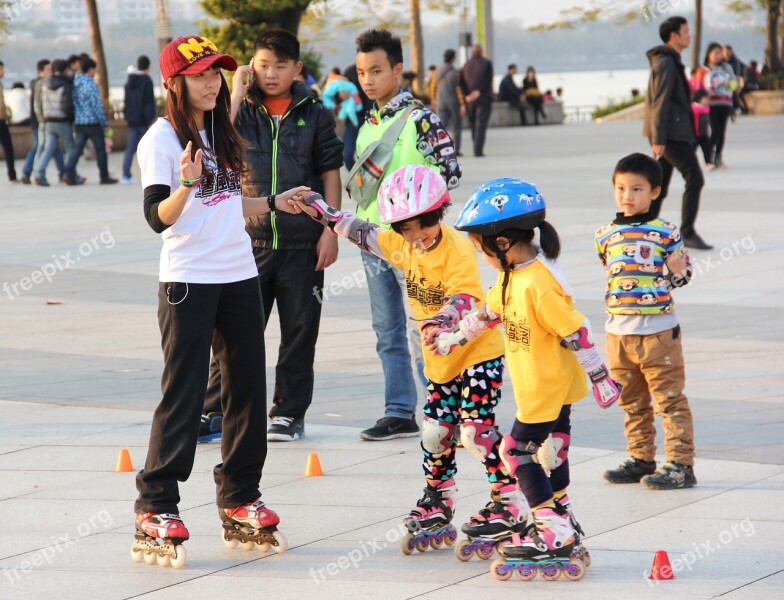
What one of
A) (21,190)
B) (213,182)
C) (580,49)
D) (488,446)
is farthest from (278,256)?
(580,49)

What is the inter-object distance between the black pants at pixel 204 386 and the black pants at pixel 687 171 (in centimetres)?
735

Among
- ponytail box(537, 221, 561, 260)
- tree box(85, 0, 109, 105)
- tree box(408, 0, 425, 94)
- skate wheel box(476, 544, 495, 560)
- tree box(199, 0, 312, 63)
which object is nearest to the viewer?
ponytail box(537, 221, 561, 260)

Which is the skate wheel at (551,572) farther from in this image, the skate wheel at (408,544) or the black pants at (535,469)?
the skate wheel at (408,544)

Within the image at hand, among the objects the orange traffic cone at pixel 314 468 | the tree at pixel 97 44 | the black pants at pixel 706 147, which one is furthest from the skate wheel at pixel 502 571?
the tree at pixel 97 44

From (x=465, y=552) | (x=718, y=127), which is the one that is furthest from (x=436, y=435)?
(x=718, y=127)

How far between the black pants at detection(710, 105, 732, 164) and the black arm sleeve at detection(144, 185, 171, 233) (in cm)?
1593

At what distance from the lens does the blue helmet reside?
430 centimetres

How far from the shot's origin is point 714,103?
780 inches

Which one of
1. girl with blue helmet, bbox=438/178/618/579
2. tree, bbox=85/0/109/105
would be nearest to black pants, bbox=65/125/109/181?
tree, bbox=85/0/109/105

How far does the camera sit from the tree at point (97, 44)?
2797cm

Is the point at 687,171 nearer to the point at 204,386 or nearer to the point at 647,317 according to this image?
the point at 647,317

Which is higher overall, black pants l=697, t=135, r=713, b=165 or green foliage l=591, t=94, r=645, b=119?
black pants l=697, t=135, r=713, b=165

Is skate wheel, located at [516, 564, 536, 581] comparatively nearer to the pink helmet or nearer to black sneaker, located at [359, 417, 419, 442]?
the pink helmet

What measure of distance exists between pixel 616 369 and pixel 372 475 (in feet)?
3.88
